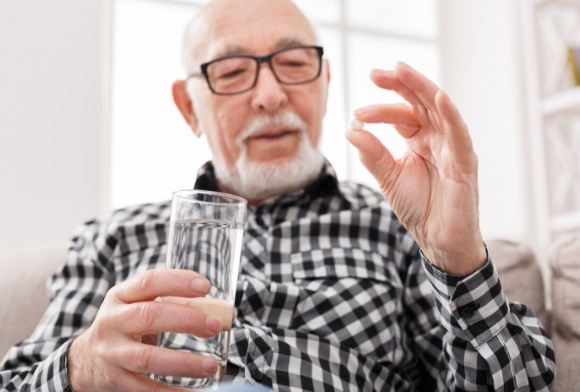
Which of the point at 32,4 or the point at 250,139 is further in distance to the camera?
the point at 32,4

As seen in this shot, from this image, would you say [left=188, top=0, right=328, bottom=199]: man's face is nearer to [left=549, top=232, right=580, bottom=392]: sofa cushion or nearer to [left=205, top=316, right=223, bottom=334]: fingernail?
[left=549, top=232, right=580, bottom=392]: sofa cushion

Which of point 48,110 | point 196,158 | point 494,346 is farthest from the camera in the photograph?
point 196,158

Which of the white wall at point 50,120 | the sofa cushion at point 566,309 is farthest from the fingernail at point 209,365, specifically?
the white wall at point 50,120

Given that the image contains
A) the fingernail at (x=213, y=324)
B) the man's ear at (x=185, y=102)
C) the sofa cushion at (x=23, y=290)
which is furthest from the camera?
the man's ear at (x=185, y=102)

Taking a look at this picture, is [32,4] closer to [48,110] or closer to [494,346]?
[48,110]

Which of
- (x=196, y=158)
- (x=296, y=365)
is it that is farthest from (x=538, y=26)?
(x=296, y=365)

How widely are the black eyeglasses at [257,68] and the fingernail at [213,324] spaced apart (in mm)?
766

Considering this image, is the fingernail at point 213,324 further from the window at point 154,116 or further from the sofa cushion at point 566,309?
the window at point 154,116

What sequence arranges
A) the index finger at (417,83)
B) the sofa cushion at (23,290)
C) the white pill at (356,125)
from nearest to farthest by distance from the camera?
the index finger at (417,83) < the white pill at (356,125) < the sofa cushion at (23,290)

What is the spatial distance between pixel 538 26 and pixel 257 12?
1913mm

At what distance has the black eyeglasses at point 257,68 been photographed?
1.53 metres

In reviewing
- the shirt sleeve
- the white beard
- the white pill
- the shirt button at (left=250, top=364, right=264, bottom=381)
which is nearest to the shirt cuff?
the shirt sleeve

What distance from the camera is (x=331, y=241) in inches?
55.1

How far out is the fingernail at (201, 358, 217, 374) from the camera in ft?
2.76
